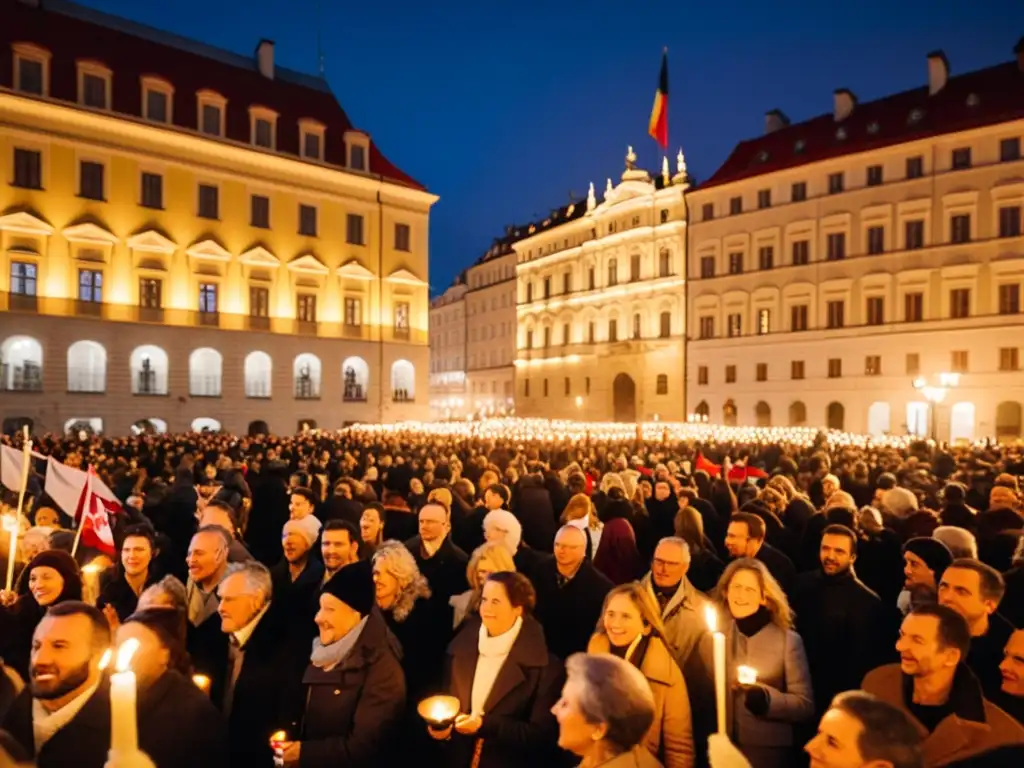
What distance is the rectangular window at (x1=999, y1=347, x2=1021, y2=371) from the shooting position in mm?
39969

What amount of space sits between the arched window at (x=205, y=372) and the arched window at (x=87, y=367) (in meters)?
3.89

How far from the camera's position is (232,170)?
1619 inches

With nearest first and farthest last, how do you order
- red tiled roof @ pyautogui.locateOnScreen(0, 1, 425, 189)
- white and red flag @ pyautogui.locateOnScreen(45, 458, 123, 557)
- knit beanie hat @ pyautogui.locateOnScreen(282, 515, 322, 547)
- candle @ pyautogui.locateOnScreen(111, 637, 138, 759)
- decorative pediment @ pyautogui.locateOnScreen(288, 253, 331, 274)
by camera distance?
candle @ pyautogui.locateOnScreen(111, 637, 138, 759), knit beanie hat @ pyautogui.locateOnScreen(282, 515, 322, 547), white and red flag @ pyautogui.locateOnScreen(45, 458, 123, 557), red tiled roof @ pyautogui.locateOnScreen(0, 1, 425, 189), decorative pediment @ pyautogui.locateOnScreen(288, 253, 331, 274)

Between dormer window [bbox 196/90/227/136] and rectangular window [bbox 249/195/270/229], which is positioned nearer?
dormer window [bbox 196/90/227/136]

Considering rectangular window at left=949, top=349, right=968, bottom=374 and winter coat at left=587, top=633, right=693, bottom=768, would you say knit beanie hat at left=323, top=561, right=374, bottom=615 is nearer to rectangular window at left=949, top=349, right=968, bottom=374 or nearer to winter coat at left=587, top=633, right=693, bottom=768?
winter coat at left=587, top=633, right=693, bottom=768

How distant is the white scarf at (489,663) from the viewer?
13.6ft

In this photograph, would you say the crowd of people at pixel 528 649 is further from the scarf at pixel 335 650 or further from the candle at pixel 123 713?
the candle at pixel 123 713

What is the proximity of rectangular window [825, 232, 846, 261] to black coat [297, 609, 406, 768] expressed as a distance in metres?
48.3

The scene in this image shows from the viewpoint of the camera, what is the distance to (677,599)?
491cm

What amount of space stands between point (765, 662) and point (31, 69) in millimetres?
39625

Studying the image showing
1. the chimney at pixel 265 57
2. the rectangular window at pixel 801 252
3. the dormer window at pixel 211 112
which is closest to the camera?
the dormer window at pixel 211 112

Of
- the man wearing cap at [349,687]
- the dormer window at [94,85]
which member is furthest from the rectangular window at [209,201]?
the man wearing cap at [349,687]

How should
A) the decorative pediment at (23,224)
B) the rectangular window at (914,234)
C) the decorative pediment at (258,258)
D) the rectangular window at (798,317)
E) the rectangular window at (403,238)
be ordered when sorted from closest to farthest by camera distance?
the decorative pediment at (23,224) → the decorative pediment at (258,258) → the rectangular window at (914,234) → the rectangular window at (403,238) → the rectangular window at (798,317)

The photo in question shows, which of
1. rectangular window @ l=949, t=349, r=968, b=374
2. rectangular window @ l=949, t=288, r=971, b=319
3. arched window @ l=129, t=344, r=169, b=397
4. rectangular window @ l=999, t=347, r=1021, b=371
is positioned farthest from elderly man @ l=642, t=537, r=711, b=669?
rectangular window @ l=949, t=288, r=971, b=319
